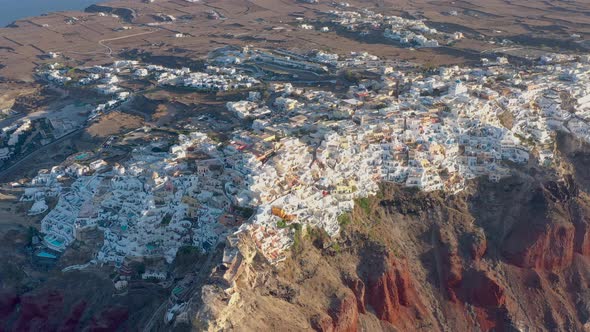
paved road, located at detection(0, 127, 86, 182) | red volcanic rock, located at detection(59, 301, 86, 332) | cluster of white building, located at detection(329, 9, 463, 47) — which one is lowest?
paved road, located at detection(0, 127, 86, 182)

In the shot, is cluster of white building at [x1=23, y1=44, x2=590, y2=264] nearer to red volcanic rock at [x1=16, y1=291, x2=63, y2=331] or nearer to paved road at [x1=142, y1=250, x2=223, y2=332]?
paved road at [x1=142, y1=250, x2=223, y2=332]

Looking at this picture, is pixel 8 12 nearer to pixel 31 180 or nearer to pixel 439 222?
pixel 31 180

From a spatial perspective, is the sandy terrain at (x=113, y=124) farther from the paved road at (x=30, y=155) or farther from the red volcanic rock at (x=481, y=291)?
the red volcanic rock at (x=481, y=291)

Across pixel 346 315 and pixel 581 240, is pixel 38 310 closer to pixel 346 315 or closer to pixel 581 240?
pixel 346 315

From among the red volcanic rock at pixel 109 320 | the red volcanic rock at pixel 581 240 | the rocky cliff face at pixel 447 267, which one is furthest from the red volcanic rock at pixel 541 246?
the red volcanic rock at pixel 109 320

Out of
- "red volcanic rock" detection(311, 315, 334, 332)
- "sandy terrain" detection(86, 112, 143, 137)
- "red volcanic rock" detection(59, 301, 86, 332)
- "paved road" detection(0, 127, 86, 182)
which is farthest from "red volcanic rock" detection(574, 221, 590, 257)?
"paved road" detection(0, 127, 86, 182)

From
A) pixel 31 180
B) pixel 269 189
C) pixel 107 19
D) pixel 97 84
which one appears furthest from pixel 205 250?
pixel 107 19
